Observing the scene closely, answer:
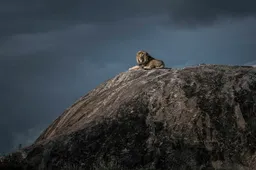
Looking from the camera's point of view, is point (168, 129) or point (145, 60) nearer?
point (168, 129)

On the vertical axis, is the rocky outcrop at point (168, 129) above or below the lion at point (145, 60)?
below

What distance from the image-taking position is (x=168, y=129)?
29.0 metres

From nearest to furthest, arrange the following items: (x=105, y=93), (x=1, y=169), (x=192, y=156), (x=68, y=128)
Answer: (x=1, y=169) → (x=192, y=156) → (x=68, y=128) → (x=105, y=93)

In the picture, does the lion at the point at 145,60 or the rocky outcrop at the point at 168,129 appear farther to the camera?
the lion at the point at 145,60

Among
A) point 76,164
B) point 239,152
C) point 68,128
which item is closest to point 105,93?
point 68,128

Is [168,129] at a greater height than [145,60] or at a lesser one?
lesser

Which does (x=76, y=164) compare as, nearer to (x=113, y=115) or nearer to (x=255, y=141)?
(x=113, y=115)

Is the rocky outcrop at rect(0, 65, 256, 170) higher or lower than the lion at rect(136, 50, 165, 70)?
lower

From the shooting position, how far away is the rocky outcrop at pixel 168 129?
91.5 feet

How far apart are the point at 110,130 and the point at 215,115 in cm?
515

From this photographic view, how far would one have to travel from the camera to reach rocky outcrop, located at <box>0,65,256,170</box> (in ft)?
91.5

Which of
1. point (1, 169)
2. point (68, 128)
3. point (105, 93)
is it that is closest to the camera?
point (1, 169)

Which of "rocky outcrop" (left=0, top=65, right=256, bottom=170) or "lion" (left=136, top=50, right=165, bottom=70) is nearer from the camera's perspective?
"rocky outcrop" (left=0, top=65, right=256, bottom=170)

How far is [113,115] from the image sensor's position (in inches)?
1190
